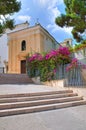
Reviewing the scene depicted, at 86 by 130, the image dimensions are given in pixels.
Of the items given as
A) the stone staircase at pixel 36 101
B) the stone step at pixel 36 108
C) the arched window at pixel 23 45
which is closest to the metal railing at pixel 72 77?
the stone staircase at pixel 36 101

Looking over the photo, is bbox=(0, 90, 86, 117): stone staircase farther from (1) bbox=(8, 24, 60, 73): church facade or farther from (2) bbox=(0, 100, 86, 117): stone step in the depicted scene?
(1) bbox=(8, 24, 60, 73): church facade

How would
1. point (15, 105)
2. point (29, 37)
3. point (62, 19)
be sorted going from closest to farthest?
point (15, 105) < point (62, 19) < point (29, 37)

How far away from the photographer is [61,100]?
10.2 meters

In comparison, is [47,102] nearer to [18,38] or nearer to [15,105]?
[15,105]

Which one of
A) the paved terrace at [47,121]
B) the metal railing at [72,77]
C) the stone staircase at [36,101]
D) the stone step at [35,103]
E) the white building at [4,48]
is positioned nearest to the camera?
the paved terrace at [47,121]

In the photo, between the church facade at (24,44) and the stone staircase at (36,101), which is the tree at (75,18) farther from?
the church facade at (24,44)

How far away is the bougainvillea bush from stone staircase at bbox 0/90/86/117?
2.77 meters

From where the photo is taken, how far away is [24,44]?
2934cm

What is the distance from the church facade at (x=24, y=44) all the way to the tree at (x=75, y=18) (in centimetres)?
1003

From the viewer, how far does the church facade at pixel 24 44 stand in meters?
27.9

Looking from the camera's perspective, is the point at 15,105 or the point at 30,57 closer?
the point at 15,105

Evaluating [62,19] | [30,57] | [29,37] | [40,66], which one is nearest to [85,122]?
[40,66]

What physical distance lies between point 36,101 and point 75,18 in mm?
8016

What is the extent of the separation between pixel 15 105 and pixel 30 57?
25.2 feet
